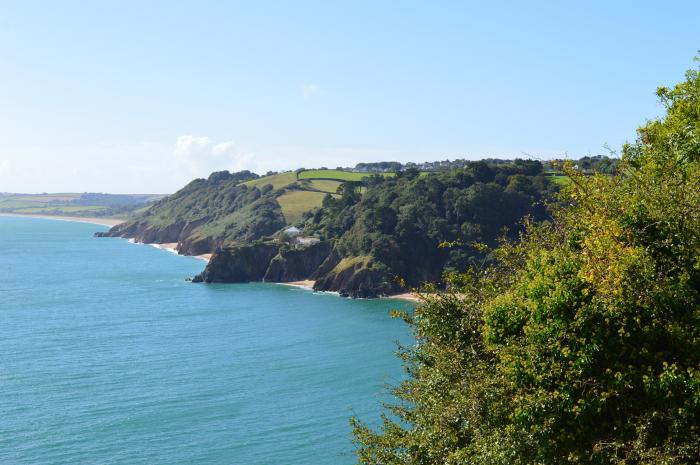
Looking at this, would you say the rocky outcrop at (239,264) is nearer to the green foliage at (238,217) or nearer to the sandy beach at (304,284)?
the sandy beach at (304,284)

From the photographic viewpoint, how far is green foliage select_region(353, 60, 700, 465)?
1460cm

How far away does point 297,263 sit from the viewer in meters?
122

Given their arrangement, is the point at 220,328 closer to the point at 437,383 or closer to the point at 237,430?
the point at 237,430

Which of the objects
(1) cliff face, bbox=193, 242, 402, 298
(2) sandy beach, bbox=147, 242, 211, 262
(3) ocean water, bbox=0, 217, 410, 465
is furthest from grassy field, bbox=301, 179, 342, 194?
(3) ocean water, bbox=0, 217, 410, 465

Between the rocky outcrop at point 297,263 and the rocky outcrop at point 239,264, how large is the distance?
9.12 feet

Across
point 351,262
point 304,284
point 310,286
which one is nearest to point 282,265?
point 304,284

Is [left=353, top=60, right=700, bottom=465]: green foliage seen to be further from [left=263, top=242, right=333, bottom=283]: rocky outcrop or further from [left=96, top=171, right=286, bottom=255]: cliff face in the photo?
[left=96, top=171, right=286, bottom=255]: cliff face

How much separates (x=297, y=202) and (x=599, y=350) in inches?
6225

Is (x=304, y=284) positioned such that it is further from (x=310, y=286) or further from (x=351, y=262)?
(x=351, y=262)

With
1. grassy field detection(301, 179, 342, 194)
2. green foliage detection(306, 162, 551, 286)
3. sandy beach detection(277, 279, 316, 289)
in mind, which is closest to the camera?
green foliage detection(306, 162, 551, 286)

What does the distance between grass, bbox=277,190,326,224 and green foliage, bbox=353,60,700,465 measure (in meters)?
135

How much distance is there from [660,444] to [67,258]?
528 feet

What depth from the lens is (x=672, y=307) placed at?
15055 mm

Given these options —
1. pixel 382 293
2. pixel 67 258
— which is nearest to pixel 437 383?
pixel 382 293
